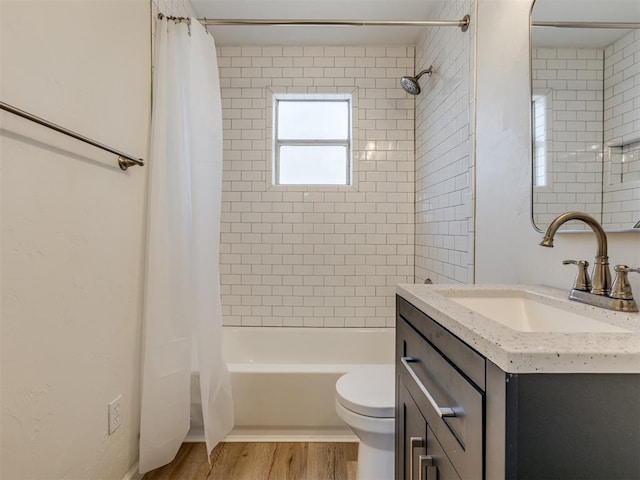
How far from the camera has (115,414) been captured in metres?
1.40

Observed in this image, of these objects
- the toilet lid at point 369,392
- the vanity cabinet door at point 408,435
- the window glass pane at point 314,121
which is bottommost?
the toilet lid at point 369,392

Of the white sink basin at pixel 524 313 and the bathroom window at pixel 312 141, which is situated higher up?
the bathroom window at pixel 312 141

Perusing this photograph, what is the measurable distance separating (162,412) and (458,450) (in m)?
1.40

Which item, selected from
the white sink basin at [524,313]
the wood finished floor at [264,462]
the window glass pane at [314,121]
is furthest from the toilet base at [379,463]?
the window glass pane at [314,121]

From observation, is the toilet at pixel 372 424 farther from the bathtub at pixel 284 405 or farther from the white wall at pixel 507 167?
the white wall at pixel 507 167

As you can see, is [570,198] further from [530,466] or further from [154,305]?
[154,305]

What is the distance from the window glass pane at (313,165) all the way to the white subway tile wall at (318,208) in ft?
0.46

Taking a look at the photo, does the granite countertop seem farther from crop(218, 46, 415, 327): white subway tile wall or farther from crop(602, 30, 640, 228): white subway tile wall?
crop(218, 46, 415, 327): white subway tile wall

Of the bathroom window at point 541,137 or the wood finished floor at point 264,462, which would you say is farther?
the wood finished floor at point 264,462

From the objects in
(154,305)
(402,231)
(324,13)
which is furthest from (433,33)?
(154,305)

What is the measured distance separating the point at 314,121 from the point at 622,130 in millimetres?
2164

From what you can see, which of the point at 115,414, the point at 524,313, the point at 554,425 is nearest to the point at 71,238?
the point at 115,414

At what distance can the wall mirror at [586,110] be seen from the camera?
34.0 inches

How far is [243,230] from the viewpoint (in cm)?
263
